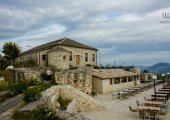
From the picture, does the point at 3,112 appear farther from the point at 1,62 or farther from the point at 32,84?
the point at 1,62

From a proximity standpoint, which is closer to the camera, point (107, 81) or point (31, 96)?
point (31, 96)

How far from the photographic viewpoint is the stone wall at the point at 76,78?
90.6 ft

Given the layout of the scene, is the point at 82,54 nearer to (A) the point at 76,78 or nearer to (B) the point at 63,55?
(B) the point at 63,55

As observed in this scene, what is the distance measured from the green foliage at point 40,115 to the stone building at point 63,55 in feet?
70.8

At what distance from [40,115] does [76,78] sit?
15.7 m

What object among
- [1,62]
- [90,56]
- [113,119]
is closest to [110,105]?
[113,119]

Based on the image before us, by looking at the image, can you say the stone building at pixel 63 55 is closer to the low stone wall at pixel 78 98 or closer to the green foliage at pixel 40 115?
the low stone wall at pixel 78 98

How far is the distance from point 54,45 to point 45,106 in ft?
86.1

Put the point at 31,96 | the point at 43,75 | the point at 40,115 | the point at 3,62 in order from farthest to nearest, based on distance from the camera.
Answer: the point at 3,62, the point at 43,75, the point at 31,96, the point at 40,115

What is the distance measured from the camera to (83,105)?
20812 mm

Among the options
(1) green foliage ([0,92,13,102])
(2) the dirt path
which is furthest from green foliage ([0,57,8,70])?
(2) the dirt path

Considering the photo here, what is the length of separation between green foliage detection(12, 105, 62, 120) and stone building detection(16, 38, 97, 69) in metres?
21.6

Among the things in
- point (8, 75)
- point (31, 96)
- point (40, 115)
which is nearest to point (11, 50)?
point (8, 75)

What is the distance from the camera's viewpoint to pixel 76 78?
92.9ft
